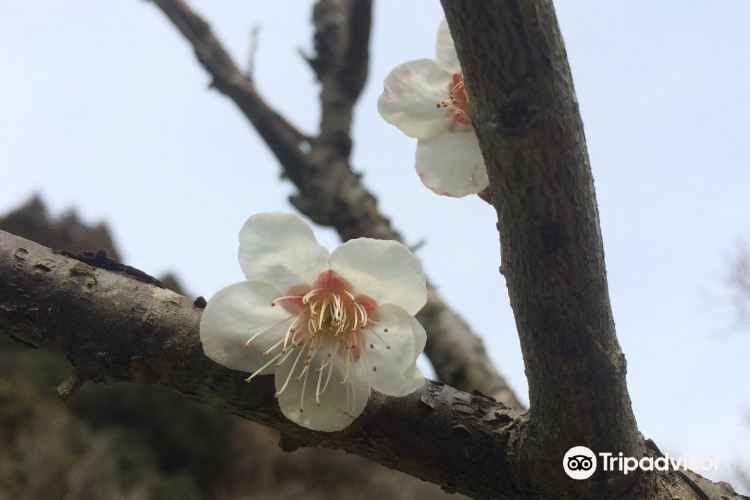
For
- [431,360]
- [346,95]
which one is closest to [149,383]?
[431,360]

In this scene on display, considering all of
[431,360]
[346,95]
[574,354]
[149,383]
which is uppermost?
[346,95]

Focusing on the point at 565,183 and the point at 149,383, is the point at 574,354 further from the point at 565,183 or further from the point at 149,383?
the point at 149,383

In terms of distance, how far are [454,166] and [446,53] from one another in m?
0.13

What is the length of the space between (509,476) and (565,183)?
13.3 inches

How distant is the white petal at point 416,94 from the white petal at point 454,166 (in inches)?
0.9

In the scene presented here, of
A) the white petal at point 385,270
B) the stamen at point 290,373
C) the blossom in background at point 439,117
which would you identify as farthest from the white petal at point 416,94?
the stamen at point 290,373

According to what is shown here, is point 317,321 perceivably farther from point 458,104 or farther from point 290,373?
point 458,104

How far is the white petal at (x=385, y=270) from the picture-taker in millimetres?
680

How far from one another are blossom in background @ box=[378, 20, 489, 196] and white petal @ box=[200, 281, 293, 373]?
9.1 inches

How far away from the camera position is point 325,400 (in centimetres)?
70

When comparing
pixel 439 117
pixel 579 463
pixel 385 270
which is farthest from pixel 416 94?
pixel 579 463

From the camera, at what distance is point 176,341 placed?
716 mm

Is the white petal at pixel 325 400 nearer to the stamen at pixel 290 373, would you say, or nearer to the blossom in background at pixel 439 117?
the stamen at pixel 290 373

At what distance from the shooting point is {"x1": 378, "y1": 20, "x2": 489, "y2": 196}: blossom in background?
757 millimetres
